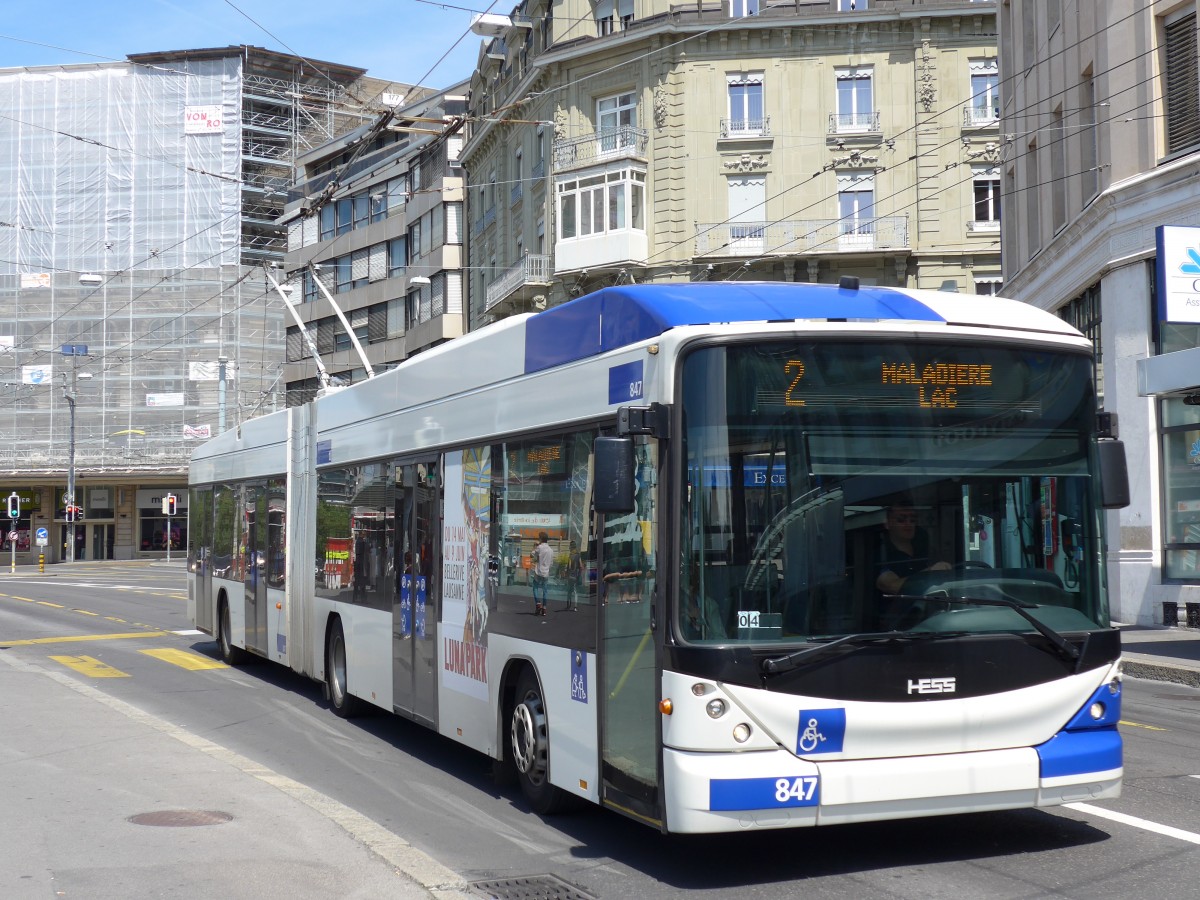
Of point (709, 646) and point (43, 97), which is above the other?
point (43, 97)

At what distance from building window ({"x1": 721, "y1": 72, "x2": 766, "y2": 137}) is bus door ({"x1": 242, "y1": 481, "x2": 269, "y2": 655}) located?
27407mm

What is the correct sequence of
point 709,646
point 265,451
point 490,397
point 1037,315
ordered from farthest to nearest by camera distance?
point 265,451, point 490,397, point 1037,315, point 709,646

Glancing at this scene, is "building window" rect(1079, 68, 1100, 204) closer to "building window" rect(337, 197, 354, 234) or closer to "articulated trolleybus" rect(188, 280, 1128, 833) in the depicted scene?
"articulated trolleybus" rect(188, 280, 1128, 833)

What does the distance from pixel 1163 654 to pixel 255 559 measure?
36.8 feet

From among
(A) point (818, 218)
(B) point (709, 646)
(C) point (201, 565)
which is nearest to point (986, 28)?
(A) point (818, 218)

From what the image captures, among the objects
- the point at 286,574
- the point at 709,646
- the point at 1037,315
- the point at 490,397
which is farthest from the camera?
the point at 286,574

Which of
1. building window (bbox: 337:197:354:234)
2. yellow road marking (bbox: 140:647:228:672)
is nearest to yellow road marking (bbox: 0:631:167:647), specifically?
yellow road marking (bbox: 140:647:228:672)

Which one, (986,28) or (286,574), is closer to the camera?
(286,574)

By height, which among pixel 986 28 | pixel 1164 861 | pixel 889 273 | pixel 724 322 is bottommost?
pixel 1164 861

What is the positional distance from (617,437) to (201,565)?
13.3 metres

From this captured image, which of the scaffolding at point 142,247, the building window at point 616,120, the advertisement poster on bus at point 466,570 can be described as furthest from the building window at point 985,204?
the advertisement poster on bus at point 466,570

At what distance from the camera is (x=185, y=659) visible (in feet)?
59.9

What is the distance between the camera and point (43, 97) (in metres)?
55.5

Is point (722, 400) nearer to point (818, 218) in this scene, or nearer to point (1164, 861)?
point (1164, 861)
